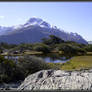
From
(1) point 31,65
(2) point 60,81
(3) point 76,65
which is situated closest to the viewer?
(2) point 60,81

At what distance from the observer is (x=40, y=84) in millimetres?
3809

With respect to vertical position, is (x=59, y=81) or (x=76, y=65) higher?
(x=59, y=81)

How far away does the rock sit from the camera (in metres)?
3.37

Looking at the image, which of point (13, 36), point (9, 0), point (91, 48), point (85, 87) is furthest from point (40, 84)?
point (13, 36)

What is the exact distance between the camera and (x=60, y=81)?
11.9 feet

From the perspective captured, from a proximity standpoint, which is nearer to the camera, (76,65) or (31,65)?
(31,65)

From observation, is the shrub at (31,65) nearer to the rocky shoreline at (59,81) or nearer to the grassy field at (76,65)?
the grassy field at (76,65)

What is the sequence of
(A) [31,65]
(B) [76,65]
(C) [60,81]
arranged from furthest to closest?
(B) [76,65] → (A) [31,65] → (C) [60,81]

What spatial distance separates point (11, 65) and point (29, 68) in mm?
1046

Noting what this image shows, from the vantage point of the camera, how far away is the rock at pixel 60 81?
337 centimetres

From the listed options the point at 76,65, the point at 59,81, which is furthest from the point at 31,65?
the point at 76,65

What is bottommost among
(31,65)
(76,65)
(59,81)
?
(76,65)

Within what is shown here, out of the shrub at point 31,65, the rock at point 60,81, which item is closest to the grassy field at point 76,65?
the shrub at point 31,65

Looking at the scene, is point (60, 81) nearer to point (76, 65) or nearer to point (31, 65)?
point (31, 65)
